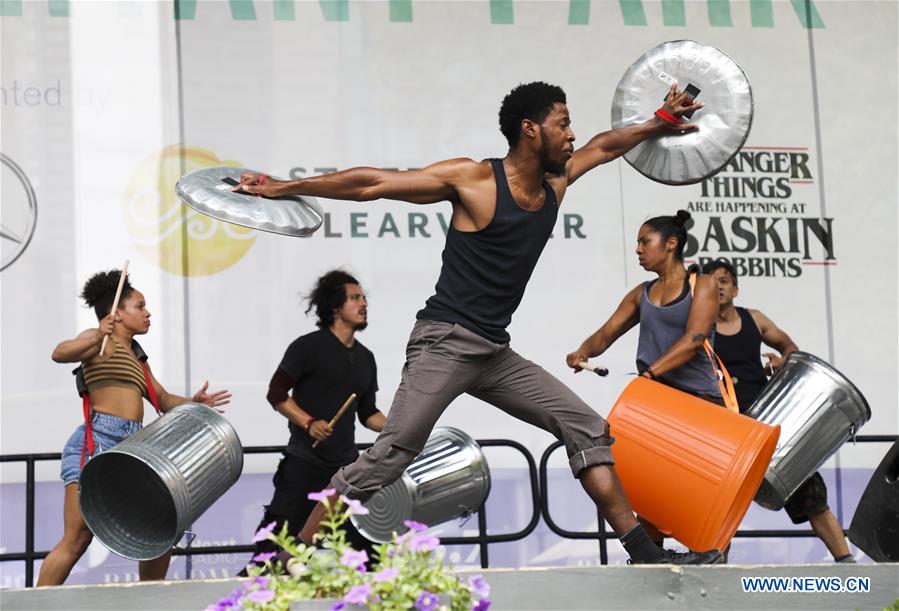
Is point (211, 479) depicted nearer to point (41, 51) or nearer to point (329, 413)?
point (329, 413)

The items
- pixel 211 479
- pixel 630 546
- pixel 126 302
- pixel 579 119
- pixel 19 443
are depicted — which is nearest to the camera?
pixel 630 546

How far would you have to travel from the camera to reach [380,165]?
6.73 meters

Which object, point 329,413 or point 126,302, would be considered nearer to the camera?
point 126,302

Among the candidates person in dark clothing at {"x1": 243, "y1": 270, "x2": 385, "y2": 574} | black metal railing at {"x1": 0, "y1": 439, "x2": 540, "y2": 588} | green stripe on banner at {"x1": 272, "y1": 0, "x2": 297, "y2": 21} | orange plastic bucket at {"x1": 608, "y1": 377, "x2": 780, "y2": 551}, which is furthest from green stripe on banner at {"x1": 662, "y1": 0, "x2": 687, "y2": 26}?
orange plastic bucket at {"x1": 608, "y1": 377, "x2": 780, "y2": 551}

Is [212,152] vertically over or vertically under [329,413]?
over

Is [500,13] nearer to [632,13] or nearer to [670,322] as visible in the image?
[632,13]

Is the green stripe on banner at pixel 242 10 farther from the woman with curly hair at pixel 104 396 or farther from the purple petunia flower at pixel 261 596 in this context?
the purple petunia flower at pixel 261 596

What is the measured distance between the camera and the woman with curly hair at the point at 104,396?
4.86m

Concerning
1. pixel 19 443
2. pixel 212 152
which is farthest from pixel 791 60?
pixel 19 443

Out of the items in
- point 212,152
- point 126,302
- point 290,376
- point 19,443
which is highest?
point 212,152

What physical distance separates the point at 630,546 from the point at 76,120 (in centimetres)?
412

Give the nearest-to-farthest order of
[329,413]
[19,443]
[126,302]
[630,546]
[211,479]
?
[630,546] → [211,479] → [126,302] → [329,413] → [19,443]

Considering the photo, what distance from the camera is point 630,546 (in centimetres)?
388

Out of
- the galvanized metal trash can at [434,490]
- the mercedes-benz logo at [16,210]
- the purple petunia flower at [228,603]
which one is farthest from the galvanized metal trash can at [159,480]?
the purple petunia flower at [228,603]
